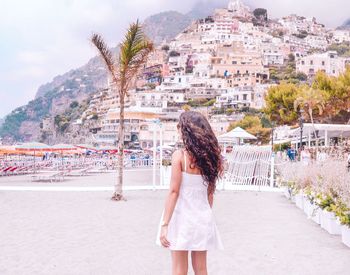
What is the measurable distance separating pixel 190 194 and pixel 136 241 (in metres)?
3.88

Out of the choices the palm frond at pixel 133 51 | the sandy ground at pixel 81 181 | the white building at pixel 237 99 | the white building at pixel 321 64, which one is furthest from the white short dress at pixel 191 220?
the white building at pixel 321 64

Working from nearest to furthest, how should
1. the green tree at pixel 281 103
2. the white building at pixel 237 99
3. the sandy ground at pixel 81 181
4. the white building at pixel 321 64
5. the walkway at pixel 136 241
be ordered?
the walkway at pixel 136 241, the sandy ground at pixel 81 181, the green tree at pixel 281 103, the white building at pixel 237 99, the white building at pixel 321 64

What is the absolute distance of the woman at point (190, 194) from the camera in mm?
3432

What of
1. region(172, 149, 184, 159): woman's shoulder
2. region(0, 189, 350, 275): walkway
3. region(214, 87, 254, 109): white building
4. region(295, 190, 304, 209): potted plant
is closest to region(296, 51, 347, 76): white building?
region(214, 87, 254, 109): white building

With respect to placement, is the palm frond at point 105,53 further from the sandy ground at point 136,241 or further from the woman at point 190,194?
the woman at point 190,194

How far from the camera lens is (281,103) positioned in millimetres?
49094

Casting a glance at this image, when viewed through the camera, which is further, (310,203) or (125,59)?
(125,59)

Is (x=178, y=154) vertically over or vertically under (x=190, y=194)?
over

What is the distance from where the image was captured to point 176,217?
3.49m

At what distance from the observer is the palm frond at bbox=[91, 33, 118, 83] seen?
12875mm

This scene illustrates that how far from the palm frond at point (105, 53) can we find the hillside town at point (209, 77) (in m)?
88.4

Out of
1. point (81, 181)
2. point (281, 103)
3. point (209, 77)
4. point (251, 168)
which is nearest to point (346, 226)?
point (251, 168)

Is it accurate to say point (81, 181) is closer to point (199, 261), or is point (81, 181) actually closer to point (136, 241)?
point (136, 241)

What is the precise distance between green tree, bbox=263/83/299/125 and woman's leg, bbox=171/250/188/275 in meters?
43.8
